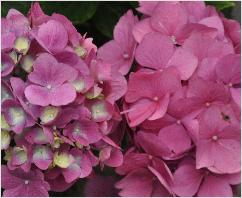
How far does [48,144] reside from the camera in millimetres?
780

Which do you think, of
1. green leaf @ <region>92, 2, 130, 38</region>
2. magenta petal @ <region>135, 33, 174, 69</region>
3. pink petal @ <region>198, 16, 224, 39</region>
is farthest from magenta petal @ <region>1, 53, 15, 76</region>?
green leaf @ <region>92, 2, 130, 38</region>

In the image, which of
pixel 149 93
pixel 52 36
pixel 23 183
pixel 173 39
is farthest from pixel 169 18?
pixel 23 183

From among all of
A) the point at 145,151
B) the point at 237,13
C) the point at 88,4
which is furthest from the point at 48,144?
the point at 237,13

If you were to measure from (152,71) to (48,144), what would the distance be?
22 centimetres

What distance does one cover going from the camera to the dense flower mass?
77 centimetres

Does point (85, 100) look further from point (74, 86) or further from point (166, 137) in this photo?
point (166, 137)

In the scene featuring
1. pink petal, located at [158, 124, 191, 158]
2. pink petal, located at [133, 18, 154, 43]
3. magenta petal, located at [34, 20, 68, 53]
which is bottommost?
pink petal, located at [158, 124, 191, 158]

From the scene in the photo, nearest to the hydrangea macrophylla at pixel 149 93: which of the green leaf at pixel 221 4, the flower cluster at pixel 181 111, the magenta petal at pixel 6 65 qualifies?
the flower cluster at pixel 181 111

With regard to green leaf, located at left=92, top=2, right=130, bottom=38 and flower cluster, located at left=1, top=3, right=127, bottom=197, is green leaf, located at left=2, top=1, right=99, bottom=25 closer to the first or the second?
green leaf, located at left=92, top=2, right=130, bottom=38

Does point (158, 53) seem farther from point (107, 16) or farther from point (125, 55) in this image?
point (107, 16)

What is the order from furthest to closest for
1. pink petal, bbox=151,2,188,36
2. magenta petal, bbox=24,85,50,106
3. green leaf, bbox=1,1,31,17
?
green leaf, bbox=1,1,31,17
pink petal, bbox=151,2,188,36
magenta petal, bbox=24,85,50,106

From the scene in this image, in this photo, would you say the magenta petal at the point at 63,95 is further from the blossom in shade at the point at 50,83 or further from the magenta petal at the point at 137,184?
the magenta petal at the point at 137,184

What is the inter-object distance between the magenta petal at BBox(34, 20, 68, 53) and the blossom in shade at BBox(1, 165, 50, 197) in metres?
0.18

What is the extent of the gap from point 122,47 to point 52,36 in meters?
0.23
